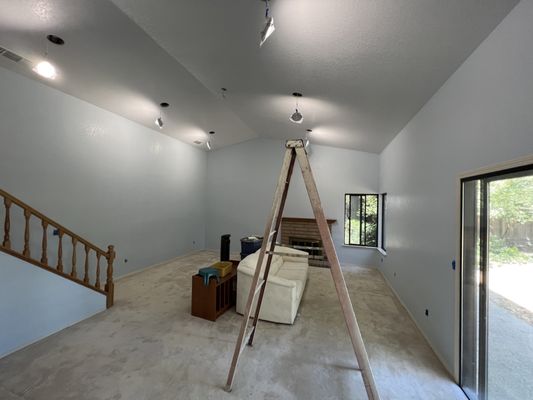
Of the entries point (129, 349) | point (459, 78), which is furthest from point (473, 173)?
point (129, 349)

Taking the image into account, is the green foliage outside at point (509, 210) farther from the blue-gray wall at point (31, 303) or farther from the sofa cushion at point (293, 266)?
the blue-gray wall at point (31, 303)

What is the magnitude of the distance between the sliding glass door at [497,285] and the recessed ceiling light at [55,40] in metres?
4.16

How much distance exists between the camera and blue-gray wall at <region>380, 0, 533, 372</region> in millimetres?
1430

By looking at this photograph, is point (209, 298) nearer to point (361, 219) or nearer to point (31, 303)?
point (31, 303)

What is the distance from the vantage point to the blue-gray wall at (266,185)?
6.07 metres

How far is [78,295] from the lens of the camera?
9.86 ft

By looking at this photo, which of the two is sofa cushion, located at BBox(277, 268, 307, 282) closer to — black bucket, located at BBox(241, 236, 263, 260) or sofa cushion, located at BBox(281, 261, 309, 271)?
sofa cushion, located at BBox(281, 261, 309, 271)

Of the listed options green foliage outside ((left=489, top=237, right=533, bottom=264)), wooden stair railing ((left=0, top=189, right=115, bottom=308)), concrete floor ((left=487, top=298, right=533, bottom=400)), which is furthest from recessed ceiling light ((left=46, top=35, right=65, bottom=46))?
concrete floor ((left=487, top=298, right=533, bottom=400))

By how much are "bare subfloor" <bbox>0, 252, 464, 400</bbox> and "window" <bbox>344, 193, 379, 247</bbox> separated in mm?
2654

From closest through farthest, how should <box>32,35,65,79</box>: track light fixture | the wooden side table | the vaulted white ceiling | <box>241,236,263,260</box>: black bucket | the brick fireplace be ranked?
the vaulted white ceiling → <box>32,35,65,79</box>: track light fixture → the wooden side table → <box>241,236,263,260</box>: black bucket → the brick fireplace

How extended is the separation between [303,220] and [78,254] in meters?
4.75

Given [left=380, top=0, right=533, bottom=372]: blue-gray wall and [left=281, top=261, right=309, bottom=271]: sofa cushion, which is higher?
[left=380, top=0, right=533, bottom=372]: blue-gray wall

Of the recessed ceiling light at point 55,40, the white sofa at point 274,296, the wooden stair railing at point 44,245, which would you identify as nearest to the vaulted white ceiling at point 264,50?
the recessed ceiling light at point 55,40

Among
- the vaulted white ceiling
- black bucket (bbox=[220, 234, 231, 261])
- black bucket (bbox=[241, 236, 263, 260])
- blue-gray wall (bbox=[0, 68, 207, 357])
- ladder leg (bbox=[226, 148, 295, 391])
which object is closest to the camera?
the vaulted white ceiling
